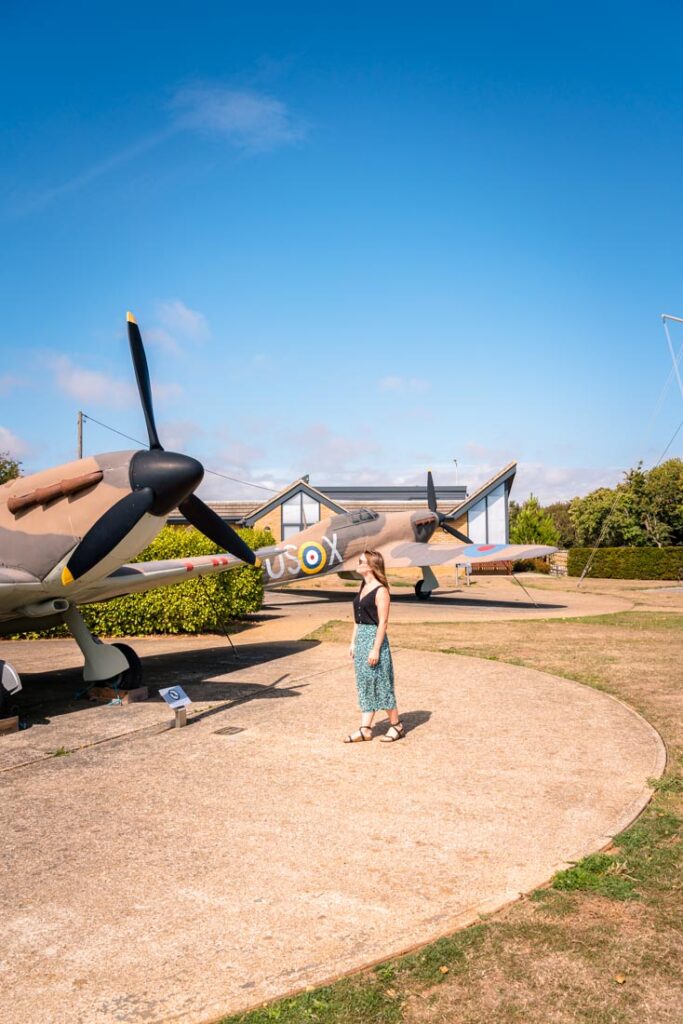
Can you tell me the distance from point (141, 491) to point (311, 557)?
15.6 meters

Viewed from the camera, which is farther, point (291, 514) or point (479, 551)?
point (291, 514)

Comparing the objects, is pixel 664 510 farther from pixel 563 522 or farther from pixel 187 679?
pixel 563 522

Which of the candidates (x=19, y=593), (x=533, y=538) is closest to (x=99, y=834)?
(x=19, y=593)

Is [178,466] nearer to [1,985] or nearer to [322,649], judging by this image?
[1,985]

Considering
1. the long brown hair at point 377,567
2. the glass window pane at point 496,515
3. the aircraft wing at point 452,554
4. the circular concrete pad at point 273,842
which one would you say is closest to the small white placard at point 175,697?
the circular concrete pad at point 273,842

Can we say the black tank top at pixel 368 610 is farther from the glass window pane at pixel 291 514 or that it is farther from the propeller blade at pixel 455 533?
the glass window pane at pixel 291 514

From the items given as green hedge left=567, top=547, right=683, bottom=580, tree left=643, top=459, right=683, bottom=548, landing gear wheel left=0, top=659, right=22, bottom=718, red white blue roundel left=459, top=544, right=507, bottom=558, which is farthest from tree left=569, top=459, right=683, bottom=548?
landing gear wheel left=0, top=659, right=22, bottom=718

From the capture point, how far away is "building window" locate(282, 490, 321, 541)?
4038 cm

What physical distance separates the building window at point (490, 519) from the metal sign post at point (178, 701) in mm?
34323

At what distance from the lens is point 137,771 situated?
719 centimetres

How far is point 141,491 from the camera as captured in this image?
8.58 m

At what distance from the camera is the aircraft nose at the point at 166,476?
857 cm

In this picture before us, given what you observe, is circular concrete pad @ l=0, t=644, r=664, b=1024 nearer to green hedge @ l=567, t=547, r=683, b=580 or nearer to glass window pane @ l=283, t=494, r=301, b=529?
green hedge @ l=567, t=547, r=683, b=580

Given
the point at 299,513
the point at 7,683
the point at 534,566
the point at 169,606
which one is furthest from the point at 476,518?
the point at 7,683
